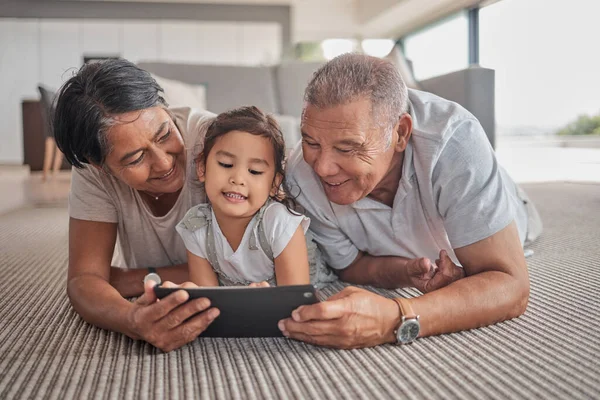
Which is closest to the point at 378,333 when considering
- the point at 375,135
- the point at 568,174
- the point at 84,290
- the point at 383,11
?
the point at 375,135

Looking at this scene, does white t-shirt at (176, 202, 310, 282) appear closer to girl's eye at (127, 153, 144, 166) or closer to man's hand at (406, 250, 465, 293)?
girl's eye at (127, 153, 144, 166)

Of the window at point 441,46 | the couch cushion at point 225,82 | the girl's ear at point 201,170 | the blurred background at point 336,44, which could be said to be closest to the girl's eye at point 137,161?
the girl's ear at point 201,170

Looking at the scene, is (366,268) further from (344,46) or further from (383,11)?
(344,46)

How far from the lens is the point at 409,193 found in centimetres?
139

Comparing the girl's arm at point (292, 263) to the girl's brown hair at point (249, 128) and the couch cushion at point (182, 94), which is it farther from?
the couch cushion at point (182, 94)

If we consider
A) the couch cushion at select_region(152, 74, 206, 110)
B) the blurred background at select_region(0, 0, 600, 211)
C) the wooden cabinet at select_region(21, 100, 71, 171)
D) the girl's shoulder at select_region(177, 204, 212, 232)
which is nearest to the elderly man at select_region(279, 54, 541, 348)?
the girl's shoulder at select_region(177, 204, 212, 232)

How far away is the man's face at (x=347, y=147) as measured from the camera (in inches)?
47.6

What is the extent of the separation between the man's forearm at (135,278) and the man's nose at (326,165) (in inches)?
21.3

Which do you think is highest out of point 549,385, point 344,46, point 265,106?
point 344,46

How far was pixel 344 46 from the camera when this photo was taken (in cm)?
1032

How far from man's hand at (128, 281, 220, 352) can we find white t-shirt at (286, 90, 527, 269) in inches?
20.0

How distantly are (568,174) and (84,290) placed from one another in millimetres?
4962

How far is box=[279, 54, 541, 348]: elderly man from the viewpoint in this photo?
Result: 1088 millimetres

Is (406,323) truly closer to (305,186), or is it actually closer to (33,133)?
(305,186)
